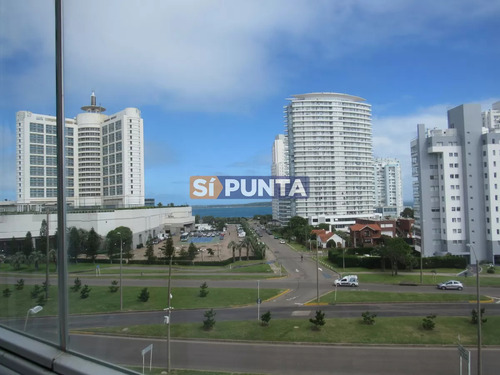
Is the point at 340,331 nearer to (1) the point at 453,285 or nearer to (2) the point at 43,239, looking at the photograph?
(1) the point at 453,285

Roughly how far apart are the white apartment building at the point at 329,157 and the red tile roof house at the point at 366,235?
2.06 feet

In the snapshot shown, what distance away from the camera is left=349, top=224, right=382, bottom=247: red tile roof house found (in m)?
4.74

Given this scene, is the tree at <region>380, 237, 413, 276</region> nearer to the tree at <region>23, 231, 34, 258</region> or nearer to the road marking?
the road marking

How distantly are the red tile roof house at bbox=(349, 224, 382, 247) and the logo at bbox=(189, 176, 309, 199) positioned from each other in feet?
7.68

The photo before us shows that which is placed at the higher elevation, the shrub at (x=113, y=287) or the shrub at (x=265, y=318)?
the shrub at (x=113, y=287)

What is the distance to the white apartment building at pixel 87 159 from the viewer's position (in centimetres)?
154

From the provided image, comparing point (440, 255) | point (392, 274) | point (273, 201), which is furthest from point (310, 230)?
point (440, 255)

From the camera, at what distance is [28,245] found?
1970 millimetres

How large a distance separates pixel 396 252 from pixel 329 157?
160 cm

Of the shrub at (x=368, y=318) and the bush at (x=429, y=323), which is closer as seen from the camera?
the bush at (x=429, y=323)

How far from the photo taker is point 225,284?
3.86 metres

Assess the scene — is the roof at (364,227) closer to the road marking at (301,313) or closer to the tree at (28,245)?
the road marking at (301,313)

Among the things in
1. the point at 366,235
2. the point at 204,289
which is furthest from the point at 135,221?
the point at 366,235

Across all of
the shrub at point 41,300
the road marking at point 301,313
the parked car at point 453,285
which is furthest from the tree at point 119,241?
the parked car at point 453,285
